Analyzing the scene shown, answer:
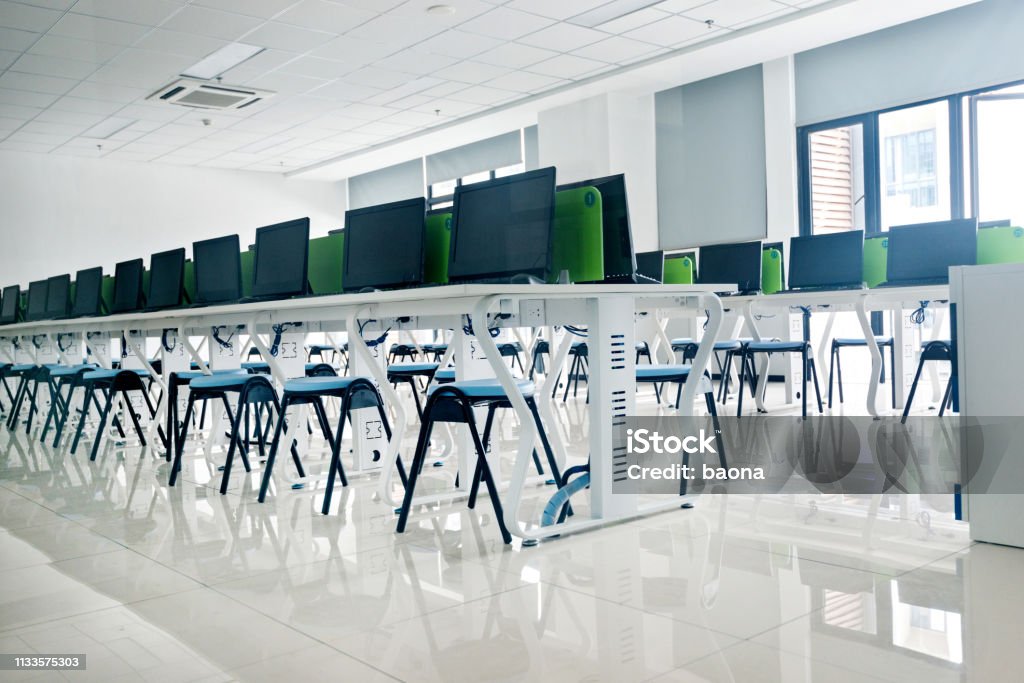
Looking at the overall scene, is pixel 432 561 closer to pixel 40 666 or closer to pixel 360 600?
pixel 360 600

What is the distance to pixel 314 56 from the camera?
24.0 feet

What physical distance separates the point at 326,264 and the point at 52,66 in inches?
185

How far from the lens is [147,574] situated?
92.2 inches

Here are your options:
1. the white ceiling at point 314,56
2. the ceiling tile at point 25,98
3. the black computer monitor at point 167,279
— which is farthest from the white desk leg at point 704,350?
the ceiling tile at point 25,98

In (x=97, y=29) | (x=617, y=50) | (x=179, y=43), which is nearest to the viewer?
(x=97, y=29)

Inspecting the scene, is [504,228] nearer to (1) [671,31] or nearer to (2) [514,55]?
(1) [671,31]

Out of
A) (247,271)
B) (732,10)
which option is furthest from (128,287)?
(732,10)

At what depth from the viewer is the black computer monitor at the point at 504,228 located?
2.66 meters

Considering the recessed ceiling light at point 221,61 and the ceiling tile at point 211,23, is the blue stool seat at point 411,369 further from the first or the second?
the recessed ceiling light at point 221,61

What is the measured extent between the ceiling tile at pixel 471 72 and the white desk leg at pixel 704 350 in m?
5.36

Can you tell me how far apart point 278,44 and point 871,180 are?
212 inches

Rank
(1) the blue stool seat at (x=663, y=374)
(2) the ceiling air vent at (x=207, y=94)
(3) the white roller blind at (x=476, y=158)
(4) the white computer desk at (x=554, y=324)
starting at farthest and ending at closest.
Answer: (3) the white roller blind at (x=476, y=158) → (2) the ceiling air vent at (x=207, y=94) → (1) the blue stool seat at (x=663, y=374) → (4) the white computer desk at (x=554, y=324)

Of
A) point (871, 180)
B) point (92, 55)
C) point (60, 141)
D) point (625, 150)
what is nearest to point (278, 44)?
point (92, 55)

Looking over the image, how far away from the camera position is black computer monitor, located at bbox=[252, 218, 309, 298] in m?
3.78
